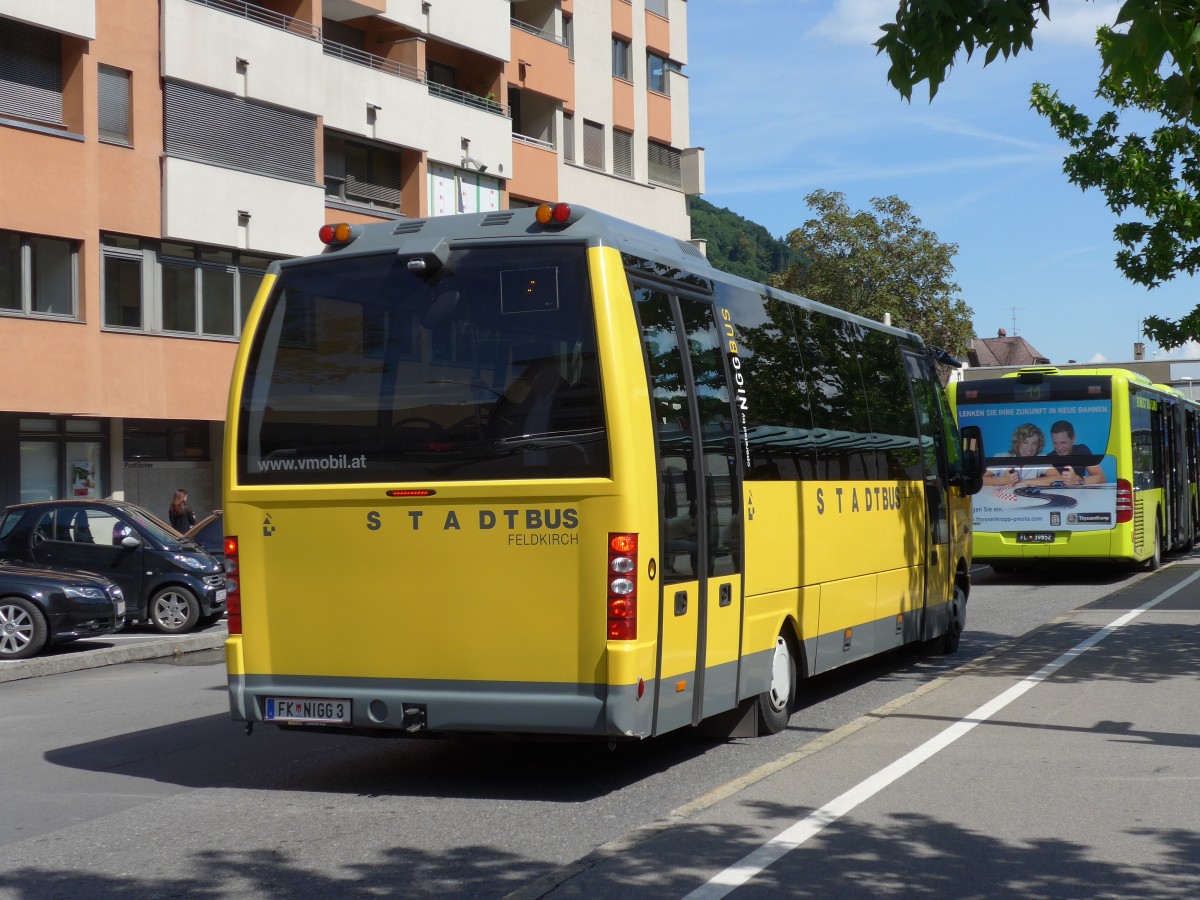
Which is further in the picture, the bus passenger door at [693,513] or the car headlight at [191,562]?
the car headlight at [191,562]

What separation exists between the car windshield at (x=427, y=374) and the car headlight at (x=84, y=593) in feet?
27.2

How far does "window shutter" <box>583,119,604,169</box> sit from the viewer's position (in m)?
41.8

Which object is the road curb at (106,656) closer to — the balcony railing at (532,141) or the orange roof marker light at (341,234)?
the orange roof marker light at (341,234)

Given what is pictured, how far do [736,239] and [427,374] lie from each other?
86.1 meters

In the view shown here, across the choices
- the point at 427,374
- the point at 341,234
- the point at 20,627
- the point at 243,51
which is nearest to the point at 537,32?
the point at 243,51

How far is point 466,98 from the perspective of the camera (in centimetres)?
3638

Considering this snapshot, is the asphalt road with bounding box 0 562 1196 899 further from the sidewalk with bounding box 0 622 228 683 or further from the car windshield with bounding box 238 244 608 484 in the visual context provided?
the sidewalk with bounding box 0 622 228 683

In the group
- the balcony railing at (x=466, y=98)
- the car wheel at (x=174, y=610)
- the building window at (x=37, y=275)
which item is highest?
the balcony railing at (x=466, y=98)

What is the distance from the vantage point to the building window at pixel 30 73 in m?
25.1

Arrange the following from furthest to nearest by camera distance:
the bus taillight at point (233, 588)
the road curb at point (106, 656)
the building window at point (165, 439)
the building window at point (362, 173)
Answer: the building window at point (362, 173) < the building window at point (165, 439) < the road curb at point (106, 656) < the bus taillight at point (233, 588)

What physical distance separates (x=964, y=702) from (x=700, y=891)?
220 inches

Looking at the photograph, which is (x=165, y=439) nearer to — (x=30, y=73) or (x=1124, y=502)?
(x=30, y=73)

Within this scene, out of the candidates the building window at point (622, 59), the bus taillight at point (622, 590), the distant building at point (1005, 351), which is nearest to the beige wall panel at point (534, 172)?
the building window at point (622, 59)

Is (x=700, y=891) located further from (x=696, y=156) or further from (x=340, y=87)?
(x=696, y=156)
